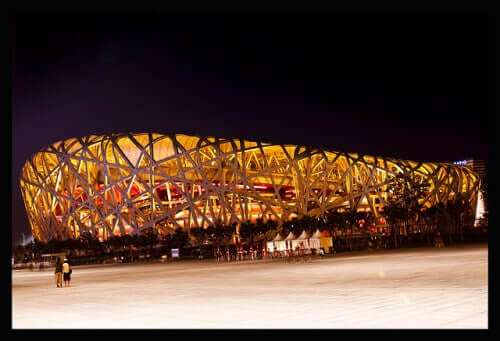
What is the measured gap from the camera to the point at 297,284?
757 inches

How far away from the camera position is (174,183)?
76.5 meters

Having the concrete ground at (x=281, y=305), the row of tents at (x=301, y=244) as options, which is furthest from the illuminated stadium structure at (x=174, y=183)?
the concrete ground at (x=281, y=305)

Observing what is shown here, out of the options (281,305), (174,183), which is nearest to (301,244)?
(174,183)

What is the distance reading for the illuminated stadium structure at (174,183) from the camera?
7650cm

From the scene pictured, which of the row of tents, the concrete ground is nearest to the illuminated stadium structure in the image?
the row of tents

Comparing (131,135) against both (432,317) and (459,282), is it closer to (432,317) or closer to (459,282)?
(459,282)

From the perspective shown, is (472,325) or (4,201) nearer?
(4,201)

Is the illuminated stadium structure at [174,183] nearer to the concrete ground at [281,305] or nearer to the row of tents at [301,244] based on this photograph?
the row of tents at [301,244]

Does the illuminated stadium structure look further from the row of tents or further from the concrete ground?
the concrete ground

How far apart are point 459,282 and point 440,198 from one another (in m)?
83.2

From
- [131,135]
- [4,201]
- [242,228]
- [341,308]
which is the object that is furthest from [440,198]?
[4,201]

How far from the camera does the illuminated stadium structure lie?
7650cm

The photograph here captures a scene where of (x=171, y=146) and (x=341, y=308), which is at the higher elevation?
(x=171, y=146)

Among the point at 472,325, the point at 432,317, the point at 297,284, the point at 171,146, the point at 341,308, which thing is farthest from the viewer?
the point at 171,146
